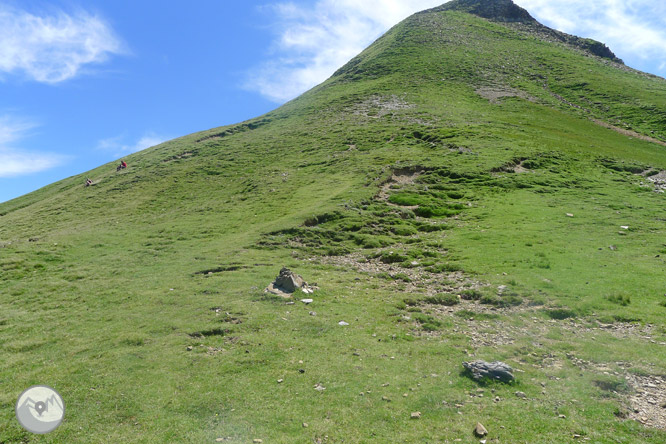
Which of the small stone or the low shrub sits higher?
the low shrub

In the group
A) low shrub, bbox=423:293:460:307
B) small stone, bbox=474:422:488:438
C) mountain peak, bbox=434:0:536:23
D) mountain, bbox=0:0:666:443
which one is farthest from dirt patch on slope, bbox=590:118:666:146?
mountain peak, bbox=434:0:536:23

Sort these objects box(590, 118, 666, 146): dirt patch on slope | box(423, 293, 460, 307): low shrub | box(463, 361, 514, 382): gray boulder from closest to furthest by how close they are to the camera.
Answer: box(463, 361, 514, 382): gray boulder < box(423, 293, 460, 307): low shrub < box(590, 118, 666, 146): dirt patch on slope

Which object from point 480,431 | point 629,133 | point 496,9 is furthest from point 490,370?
point 496,9

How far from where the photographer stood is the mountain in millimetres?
10594

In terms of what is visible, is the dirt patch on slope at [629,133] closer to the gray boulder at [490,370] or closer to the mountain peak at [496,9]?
the gray boulder at [490,370]

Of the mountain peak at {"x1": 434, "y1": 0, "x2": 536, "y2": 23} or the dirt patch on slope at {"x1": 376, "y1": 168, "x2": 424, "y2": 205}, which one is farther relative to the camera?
the mountain peak at {"x1": 434, "y1": 0, "x2": 536, "y2": 23}

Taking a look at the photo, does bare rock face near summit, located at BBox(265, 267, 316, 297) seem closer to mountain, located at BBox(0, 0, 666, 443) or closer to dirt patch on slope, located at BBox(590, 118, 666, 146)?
mountain, located at BBox(0, 0, 666, 443)

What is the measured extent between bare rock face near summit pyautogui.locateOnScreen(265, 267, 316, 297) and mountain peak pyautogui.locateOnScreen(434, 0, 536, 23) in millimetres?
146105

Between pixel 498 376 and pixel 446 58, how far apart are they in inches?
3934

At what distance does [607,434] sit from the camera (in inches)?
360

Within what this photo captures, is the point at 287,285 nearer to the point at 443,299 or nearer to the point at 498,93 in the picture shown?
the point at 443,299

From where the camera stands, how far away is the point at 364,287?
22.0m

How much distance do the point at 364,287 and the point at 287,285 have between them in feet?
15.7

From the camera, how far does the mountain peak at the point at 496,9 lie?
129125mm
